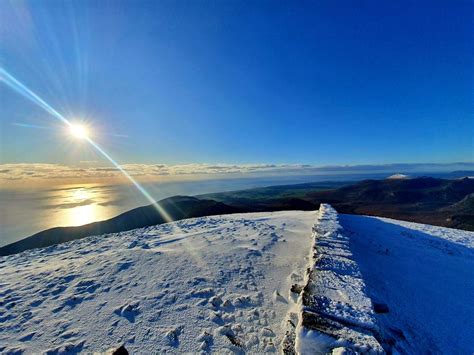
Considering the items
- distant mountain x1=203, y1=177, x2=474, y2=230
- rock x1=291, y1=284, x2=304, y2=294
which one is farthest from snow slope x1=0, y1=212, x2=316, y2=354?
distant mountain x1=203, y1=177, x2=474, y2=230

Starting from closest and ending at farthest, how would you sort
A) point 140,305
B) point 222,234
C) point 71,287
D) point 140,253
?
point 140,305 → point 71,287 → point 140,253 → point 222,234

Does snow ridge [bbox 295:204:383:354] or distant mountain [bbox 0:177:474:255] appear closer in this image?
snow ridge [bbox 295:204:383:354]

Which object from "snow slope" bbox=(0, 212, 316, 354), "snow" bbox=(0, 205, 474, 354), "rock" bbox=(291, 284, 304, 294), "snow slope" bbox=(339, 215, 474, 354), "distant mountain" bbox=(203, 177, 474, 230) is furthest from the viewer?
"distant mountain" bbox=(203, 177, 474, 230)

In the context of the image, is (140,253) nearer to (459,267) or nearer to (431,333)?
(431,333)

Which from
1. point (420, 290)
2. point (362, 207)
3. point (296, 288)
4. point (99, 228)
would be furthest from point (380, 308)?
point (99, 228)

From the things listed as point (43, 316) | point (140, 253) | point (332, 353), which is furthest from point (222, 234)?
point (332, 353)

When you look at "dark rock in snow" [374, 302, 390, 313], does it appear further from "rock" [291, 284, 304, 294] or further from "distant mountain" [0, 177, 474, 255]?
"distant mountain" [0, 177, 474, 255]

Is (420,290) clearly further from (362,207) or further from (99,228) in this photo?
(99,228)

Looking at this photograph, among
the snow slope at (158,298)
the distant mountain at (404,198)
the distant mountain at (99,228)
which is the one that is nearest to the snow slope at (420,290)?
the snow slope at (158,298)
